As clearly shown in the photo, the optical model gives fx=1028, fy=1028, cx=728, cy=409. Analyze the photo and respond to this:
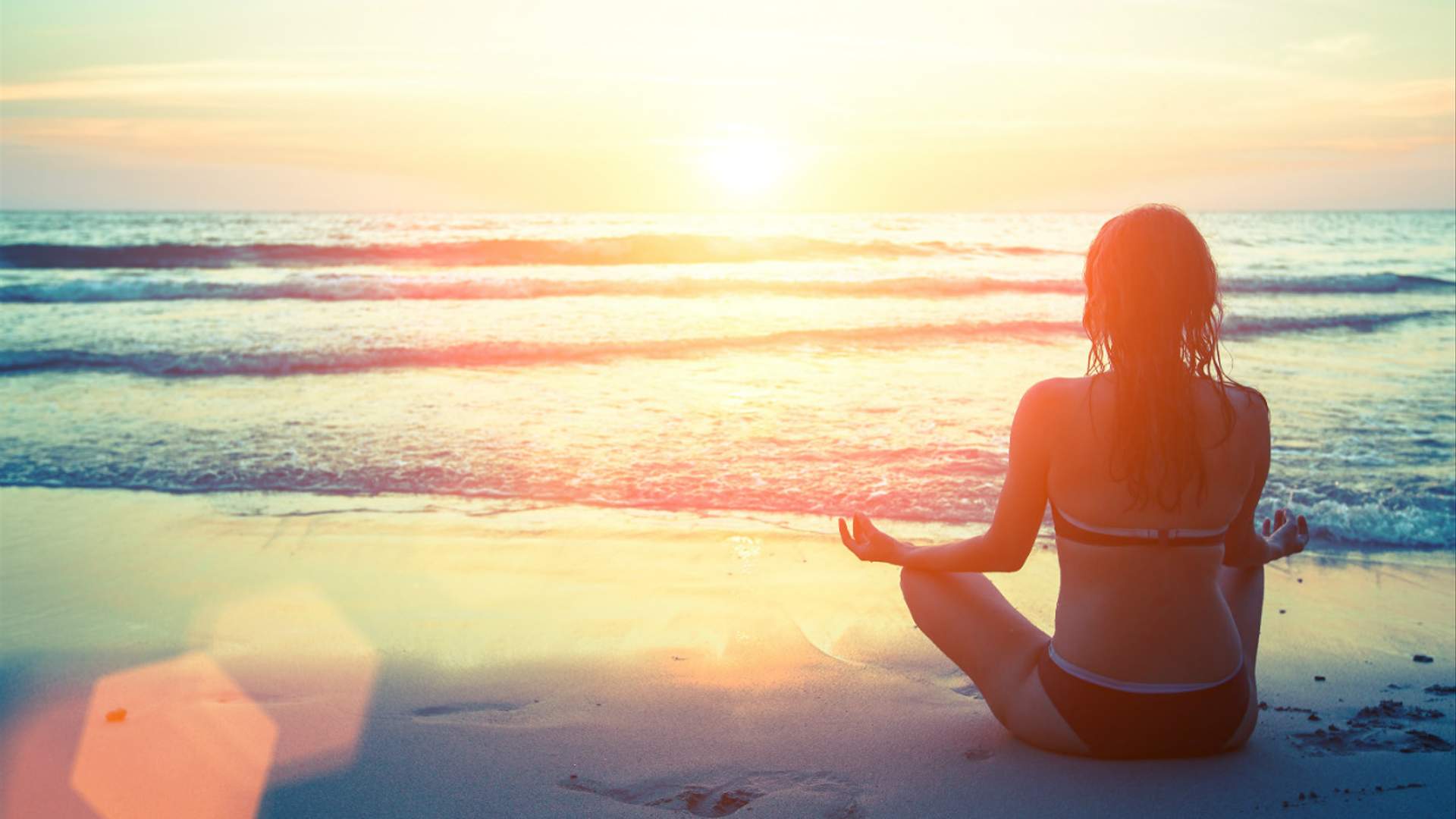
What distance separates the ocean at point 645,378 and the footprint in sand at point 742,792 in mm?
3106

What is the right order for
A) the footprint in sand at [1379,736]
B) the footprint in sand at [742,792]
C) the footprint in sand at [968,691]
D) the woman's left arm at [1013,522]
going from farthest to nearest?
the footprint in sand at [968,691] < the footprint in sand at [1379,736] < the footprint in sand at [742,792] < the woman's left arm at [1013,522]

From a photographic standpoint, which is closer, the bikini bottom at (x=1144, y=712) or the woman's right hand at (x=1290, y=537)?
the bikini bottom at (x=1144, y=712)

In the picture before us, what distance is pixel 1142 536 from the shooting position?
2.46 m

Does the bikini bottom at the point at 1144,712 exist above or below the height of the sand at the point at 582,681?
above

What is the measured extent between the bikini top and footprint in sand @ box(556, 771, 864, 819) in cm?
91

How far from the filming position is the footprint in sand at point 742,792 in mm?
2627

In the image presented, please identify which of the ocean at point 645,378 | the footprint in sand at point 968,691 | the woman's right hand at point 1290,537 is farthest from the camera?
the ocean at point 645,378

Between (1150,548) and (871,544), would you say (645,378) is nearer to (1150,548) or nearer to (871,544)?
(871,544)

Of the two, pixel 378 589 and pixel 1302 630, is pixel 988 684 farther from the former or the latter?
pixel 378 589

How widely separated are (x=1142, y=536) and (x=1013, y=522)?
1.00ft

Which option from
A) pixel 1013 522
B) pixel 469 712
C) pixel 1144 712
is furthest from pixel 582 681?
pixel 1144 712

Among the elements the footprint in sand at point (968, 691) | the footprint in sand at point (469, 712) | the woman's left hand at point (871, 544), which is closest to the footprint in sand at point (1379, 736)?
the footprint in sand at point (968, 691)

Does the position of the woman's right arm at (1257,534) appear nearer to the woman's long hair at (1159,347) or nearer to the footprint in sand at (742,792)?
the woman's long hair at (1159,347)

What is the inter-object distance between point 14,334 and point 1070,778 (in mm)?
15363
